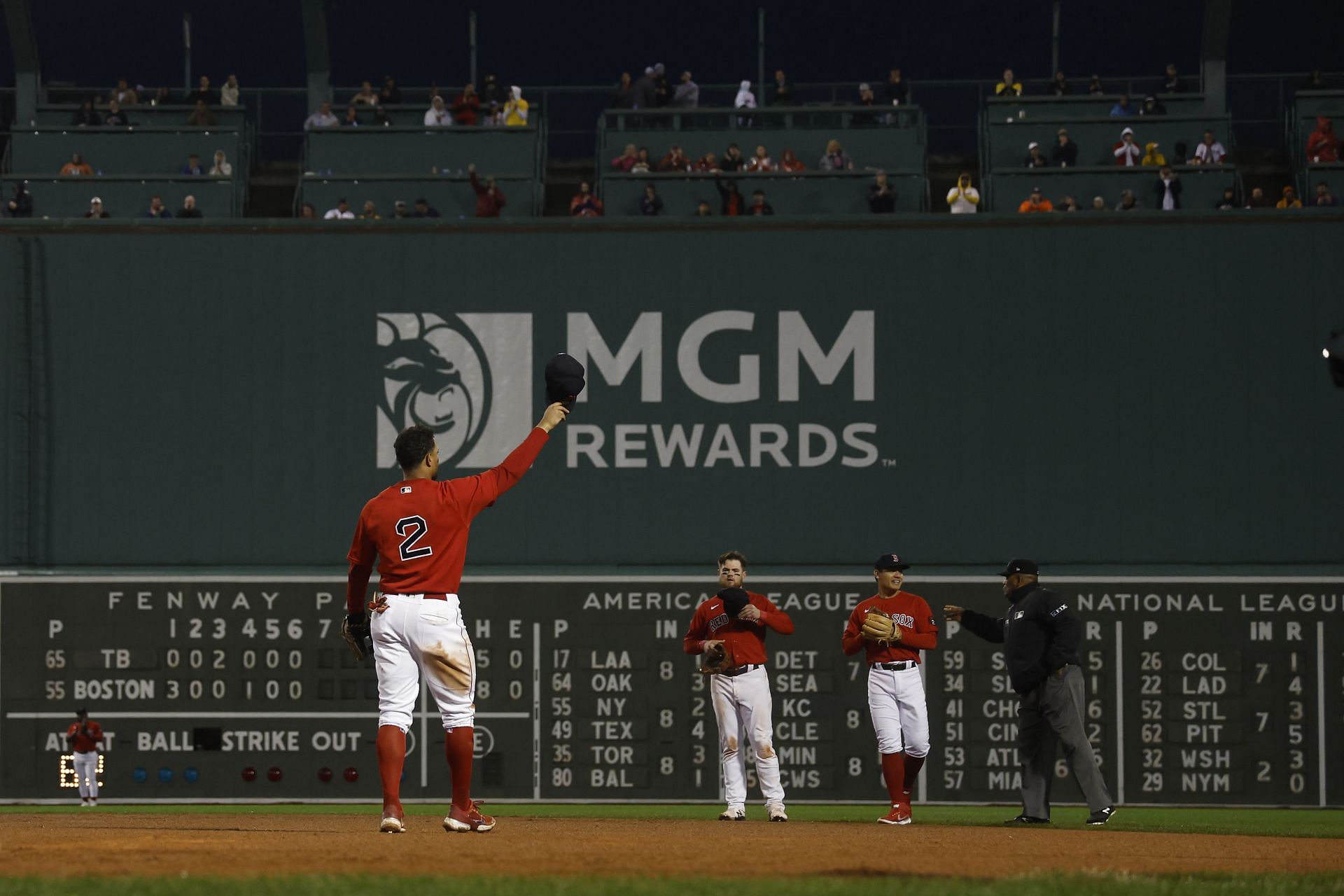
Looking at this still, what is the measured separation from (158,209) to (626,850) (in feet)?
44.1

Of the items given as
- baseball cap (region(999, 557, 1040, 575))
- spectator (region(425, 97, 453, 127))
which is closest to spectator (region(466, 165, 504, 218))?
spectator (region(425, 97, 453, 127))

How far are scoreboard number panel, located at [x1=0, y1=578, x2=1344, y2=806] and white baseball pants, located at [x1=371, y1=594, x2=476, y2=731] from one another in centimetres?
715

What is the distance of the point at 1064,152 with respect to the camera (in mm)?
19531

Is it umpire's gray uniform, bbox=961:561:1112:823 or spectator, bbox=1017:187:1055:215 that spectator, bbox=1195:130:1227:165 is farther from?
umpire's gray uniform, bbox=961:561:1112:823

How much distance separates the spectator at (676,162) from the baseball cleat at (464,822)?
11932 millimetres

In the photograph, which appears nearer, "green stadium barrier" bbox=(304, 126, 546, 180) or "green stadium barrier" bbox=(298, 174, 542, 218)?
"green stadium barrier" bbox=(298, 174, 542, 218)

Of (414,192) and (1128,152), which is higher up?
(1128,152)

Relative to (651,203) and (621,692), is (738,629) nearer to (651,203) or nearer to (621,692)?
(621,692)

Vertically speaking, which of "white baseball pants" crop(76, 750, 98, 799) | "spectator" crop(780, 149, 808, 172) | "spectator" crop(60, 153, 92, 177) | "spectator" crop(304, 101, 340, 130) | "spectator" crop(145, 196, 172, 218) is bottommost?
"white baseball pants" crop(76, 750, 98, 799)

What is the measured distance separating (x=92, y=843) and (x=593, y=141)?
14.3 m

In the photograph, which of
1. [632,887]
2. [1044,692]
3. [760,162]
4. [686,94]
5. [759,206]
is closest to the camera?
[632,887]

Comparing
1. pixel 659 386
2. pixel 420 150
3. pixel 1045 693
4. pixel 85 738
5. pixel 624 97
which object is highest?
pixel 624 97

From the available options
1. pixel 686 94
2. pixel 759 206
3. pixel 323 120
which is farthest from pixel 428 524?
pixel 686 94

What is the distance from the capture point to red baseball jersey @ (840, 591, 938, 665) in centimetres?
1202
